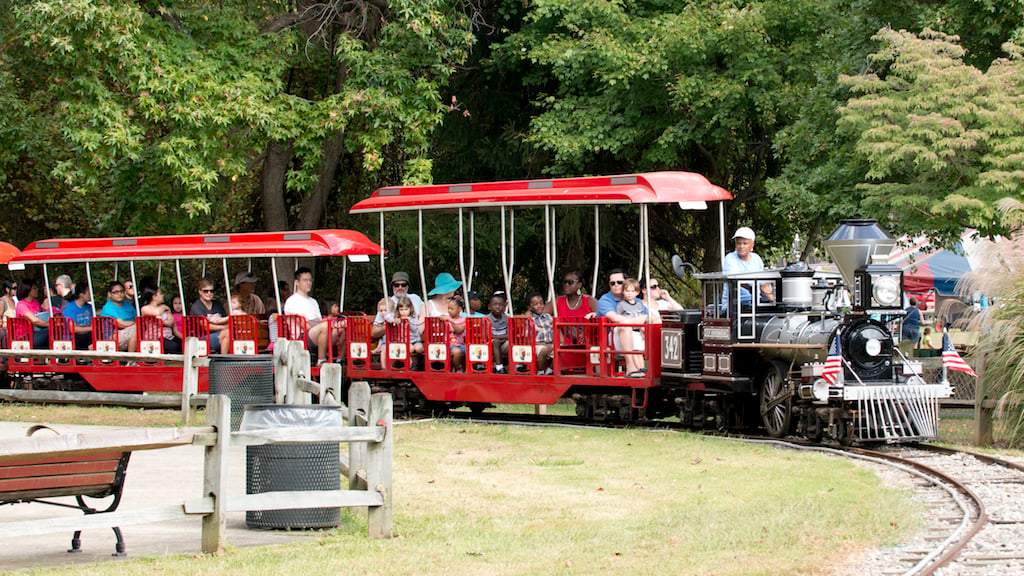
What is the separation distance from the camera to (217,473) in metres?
8.13

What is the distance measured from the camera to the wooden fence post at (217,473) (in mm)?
8102

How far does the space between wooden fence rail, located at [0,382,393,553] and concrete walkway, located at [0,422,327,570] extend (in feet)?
1.37

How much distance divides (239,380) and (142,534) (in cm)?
704

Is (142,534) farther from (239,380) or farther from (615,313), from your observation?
(615,313)

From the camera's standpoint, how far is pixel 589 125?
2234 centimetres

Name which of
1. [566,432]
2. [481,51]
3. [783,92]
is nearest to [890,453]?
[566,432]

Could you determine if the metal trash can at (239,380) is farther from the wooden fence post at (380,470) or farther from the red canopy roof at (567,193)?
the wooden fence post at (380,470)

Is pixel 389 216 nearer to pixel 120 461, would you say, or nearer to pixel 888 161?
pixel 888 161

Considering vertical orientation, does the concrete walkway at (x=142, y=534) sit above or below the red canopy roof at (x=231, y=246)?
below

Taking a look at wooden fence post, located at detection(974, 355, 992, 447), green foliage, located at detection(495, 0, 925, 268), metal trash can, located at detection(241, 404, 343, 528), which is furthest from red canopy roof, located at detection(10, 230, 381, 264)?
metal trash can, located at detection(241, 404, 343, 528)

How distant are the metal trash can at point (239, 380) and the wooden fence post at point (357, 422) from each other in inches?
263

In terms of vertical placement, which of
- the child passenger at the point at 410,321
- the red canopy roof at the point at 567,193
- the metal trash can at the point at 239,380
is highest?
the red canopy roof at the point at 567,193

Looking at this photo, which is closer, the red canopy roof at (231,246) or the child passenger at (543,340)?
the child passenger at (543,340)

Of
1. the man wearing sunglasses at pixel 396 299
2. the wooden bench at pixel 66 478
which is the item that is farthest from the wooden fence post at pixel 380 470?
the man wearing sunglasses at pixel 396 299
